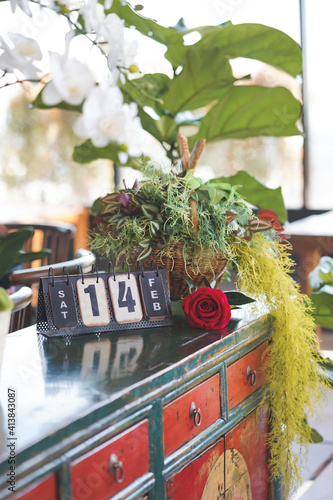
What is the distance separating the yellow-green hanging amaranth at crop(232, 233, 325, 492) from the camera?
1380mm

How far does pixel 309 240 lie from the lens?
3.45 m

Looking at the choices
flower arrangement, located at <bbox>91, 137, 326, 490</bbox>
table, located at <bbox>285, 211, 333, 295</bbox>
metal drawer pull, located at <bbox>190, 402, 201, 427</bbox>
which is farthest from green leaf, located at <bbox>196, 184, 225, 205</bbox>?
table, located at <bbox>285, 211, 333, 295</bbox>

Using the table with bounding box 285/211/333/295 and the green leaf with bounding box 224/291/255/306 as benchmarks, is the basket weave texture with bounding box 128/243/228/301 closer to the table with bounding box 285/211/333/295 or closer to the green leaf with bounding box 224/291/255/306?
the green leaf with bounding box 224/291/255/306

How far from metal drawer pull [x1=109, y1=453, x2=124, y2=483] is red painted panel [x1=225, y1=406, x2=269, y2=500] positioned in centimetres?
43

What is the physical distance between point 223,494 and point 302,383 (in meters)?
A: 0.35

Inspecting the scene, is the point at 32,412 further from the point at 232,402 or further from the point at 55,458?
the point at 232,402

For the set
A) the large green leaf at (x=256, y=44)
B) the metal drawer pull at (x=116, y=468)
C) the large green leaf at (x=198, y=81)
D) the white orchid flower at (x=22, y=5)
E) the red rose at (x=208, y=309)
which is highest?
the large green leaf at (x=256, y=44)

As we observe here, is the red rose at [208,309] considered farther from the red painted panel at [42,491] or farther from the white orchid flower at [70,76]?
the white orchid flower at [70,76]

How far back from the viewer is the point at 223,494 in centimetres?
124

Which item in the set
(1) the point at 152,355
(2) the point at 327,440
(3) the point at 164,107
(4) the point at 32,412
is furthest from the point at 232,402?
(2) the point at 327,440

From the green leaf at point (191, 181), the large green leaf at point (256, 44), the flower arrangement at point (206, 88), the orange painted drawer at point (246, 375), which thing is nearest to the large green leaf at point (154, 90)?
the flower arrangement at point (206, 88)

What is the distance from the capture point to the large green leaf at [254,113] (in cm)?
168

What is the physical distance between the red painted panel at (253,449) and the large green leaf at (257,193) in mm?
586

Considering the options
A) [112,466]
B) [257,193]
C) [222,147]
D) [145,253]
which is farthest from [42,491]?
[222,147]
